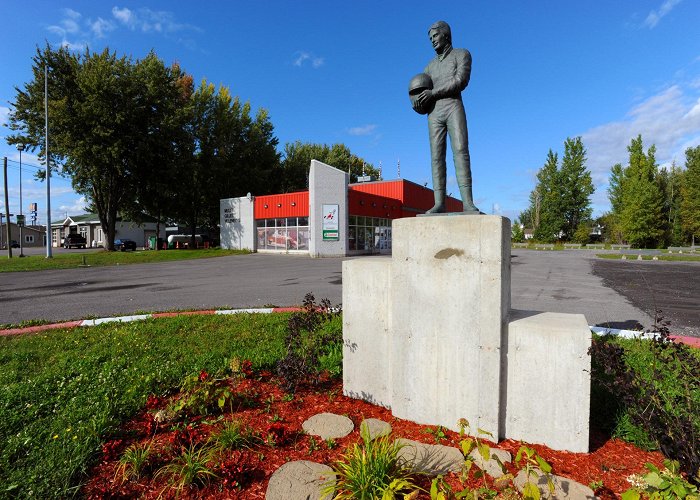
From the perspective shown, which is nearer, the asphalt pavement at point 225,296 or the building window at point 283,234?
the asphalt pavement at point 225,296

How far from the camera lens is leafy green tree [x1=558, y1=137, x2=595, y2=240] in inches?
2212

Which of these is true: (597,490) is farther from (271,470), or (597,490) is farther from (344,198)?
(344,198)

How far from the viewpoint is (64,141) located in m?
25.5

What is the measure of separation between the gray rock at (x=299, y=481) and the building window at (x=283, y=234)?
84.1 ft

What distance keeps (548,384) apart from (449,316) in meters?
0.90

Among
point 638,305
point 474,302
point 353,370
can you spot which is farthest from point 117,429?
point 638,305

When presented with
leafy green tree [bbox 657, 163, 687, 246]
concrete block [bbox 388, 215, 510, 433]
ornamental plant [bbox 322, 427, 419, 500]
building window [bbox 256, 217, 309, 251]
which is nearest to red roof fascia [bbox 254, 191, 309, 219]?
building window [bbox 256, 217, 309, 251]

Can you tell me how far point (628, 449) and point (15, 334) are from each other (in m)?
8.31

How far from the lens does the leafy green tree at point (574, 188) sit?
56.2 meters

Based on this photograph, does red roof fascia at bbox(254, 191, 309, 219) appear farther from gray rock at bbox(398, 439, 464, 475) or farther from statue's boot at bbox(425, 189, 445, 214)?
gray rock at bbox(398, 439, 464, 475)

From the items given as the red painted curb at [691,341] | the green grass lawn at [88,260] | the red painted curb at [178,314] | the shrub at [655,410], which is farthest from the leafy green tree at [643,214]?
the red painted curb at [178,314]

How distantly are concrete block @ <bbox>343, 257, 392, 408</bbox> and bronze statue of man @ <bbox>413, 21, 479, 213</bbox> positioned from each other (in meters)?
0.93

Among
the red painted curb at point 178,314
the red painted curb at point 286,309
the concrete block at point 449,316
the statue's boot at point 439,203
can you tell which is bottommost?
the red painted curb at point 178,314

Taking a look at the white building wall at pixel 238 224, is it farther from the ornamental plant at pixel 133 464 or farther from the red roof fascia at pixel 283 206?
the ornamental plant at pixel 133 464
